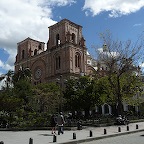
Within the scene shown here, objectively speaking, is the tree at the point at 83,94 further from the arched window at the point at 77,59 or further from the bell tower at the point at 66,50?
the arched window at the point at 77,59

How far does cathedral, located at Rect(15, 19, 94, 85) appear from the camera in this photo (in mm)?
60094

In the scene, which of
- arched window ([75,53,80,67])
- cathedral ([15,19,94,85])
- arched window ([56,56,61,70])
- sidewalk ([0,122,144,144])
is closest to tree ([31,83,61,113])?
sidewalk ([0,122,144,144])

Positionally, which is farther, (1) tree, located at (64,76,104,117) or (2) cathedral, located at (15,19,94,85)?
(2) cathedral, located at (15,19,94,85)

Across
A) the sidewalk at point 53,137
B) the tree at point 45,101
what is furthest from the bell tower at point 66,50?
the sidewalk at point 53,137

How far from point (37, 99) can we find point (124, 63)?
14.2 metres

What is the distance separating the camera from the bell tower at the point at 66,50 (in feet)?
197

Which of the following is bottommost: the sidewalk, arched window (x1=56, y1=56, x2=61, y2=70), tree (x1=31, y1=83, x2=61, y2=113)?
A: the sidewalk

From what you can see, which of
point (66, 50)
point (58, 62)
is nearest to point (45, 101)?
point (66, 50)

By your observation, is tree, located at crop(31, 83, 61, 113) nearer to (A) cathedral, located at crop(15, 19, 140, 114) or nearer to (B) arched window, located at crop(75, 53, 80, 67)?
(A) cathedral, located at crop(15, 19, 140, 114)

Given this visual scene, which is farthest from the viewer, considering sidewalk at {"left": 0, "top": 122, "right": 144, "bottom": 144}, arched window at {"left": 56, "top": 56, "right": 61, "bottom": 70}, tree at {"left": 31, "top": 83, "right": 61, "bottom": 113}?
arched window at {"left": 56, "top": 56, "right": 61, "bottom": 70}

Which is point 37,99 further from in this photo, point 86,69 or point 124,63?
point 86,69

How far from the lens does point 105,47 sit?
29.3m

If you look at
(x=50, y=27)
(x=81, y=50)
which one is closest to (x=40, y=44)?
(x=50, y=27)

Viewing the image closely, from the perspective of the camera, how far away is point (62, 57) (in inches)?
2403
